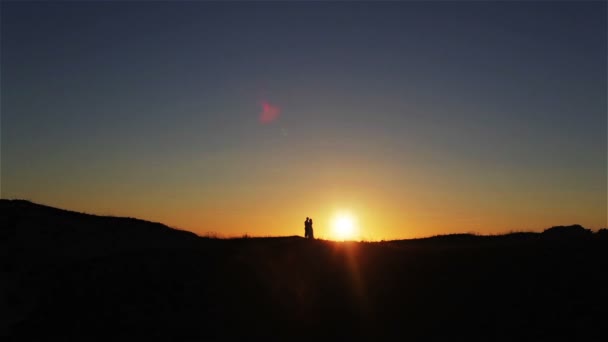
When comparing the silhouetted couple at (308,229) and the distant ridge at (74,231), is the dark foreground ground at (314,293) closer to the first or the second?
the distant ridge at (74,231)

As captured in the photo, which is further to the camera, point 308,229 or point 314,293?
point 308,229

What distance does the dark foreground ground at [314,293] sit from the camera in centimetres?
1970

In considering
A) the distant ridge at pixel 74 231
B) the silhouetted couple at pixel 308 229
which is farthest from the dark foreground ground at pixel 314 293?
the silhouetted couple at pixel 308 229

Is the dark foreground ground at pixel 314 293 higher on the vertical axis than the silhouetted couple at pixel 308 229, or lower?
lower

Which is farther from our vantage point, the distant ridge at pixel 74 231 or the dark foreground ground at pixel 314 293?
the distant ridge at pixel 74 231

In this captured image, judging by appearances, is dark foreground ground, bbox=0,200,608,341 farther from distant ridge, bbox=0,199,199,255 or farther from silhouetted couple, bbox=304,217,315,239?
silhouetted couple, bbox=304,217,315,239

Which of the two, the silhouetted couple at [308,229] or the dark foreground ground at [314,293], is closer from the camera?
the dark foreground ground at [314,293]

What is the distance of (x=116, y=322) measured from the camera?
2006 cm

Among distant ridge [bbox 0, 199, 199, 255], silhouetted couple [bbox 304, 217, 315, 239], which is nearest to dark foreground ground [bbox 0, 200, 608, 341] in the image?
distant ridge [bbox 0, 199, 199, 255]

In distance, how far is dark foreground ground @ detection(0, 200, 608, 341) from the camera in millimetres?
19703

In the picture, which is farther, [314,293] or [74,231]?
[74,231]

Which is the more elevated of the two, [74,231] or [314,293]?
[74,231]

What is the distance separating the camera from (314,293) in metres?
21.7

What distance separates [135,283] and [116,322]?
208cm
